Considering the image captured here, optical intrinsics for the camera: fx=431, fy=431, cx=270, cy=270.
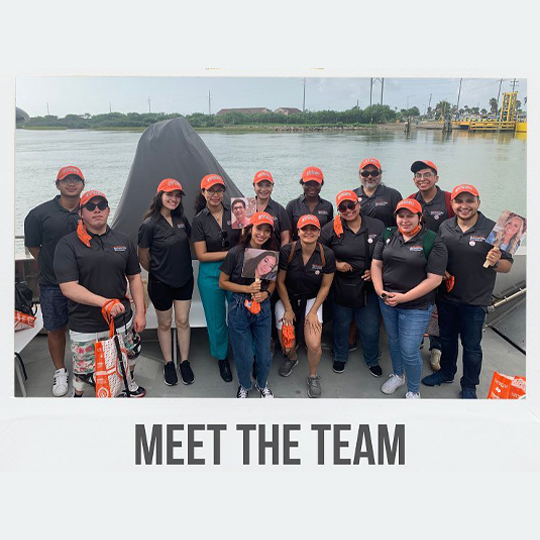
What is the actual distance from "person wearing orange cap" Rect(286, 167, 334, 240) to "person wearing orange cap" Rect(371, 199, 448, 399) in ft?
2.05

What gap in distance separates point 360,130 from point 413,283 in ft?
6.05

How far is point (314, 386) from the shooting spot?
341 centimetres

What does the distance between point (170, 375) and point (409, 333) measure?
1.90 m


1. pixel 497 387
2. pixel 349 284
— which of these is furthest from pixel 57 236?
pixel 497 387

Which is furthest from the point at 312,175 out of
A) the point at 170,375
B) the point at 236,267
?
the point at 170,375

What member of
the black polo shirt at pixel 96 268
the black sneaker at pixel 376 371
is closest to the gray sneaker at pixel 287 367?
the black sneaker at pixel 376 371

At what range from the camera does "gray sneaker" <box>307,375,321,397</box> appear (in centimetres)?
339

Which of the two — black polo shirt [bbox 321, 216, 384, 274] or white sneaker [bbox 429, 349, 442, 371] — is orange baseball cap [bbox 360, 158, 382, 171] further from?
white sneaker [bbox 429, 349, 442, 371]

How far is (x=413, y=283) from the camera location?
2943mm

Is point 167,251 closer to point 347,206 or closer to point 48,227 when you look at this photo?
point 48,227

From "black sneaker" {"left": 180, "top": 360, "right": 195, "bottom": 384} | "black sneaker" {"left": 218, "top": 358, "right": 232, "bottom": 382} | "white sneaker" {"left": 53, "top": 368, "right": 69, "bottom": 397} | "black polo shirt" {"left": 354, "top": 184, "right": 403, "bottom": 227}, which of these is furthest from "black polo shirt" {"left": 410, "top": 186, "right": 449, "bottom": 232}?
"white sneaker" {"left": 53, "top": 368, "right": 69, "bottom": 397}

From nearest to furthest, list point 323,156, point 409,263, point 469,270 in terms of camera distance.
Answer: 1. point 409,263
2. point 469,270
3. point 323,156

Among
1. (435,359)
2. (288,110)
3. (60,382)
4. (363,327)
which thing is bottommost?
(60,382)

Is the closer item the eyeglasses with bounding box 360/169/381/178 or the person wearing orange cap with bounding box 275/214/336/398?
the person wearing orange cap with bounding box 275/214/336/398
